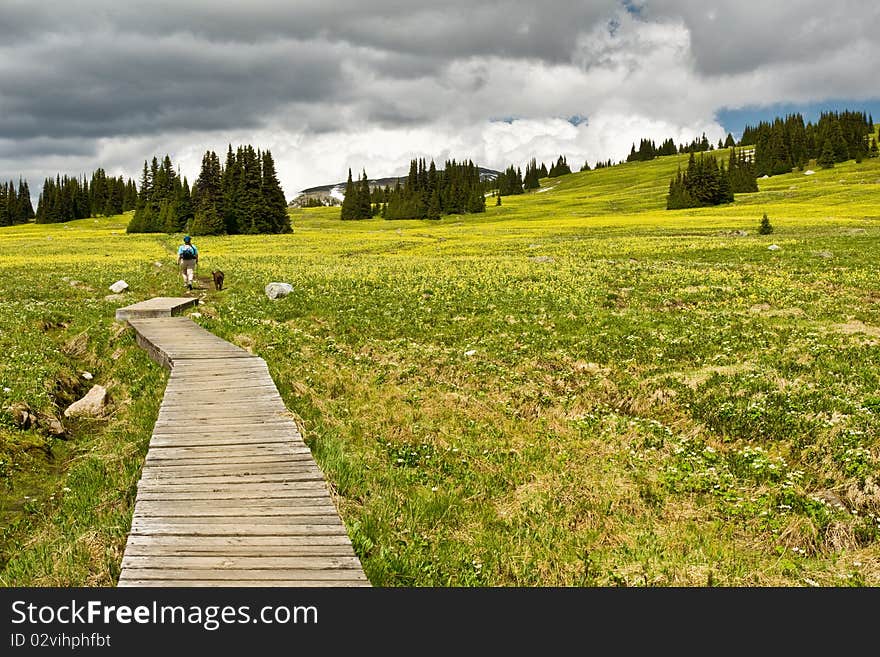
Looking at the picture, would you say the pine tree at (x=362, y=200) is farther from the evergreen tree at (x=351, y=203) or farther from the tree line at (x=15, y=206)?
the tree line at (x=15, y=206)

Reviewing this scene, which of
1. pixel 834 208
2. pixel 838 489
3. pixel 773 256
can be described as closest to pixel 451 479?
pixel 838 489

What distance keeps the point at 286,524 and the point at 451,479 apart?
399 cm

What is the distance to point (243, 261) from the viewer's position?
5256cm

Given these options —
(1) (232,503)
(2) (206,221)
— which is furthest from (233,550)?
(2) (206,221)

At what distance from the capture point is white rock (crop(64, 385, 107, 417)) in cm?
1439

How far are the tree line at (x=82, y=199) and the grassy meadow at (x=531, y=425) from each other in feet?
483

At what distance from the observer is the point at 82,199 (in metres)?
164

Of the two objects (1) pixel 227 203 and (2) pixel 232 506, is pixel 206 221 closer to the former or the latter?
(1) pixel 227 203

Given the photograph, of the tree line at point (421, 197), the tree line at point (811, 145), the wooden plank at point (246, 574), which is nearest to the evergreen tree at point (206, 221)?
the tree line at point (421, 197)

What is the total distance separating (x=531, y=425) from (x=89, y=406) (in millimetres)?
10787

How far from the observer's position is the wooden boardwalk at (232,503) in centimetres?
664

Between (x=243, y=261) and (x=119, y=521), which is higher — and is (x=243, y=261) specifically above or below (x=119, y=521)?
above

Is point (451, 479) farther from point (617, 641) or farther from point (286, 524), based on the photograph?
point (617, 641)

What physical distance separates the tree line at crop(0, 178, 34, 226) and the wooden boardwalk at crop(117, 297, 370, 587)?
596ft
